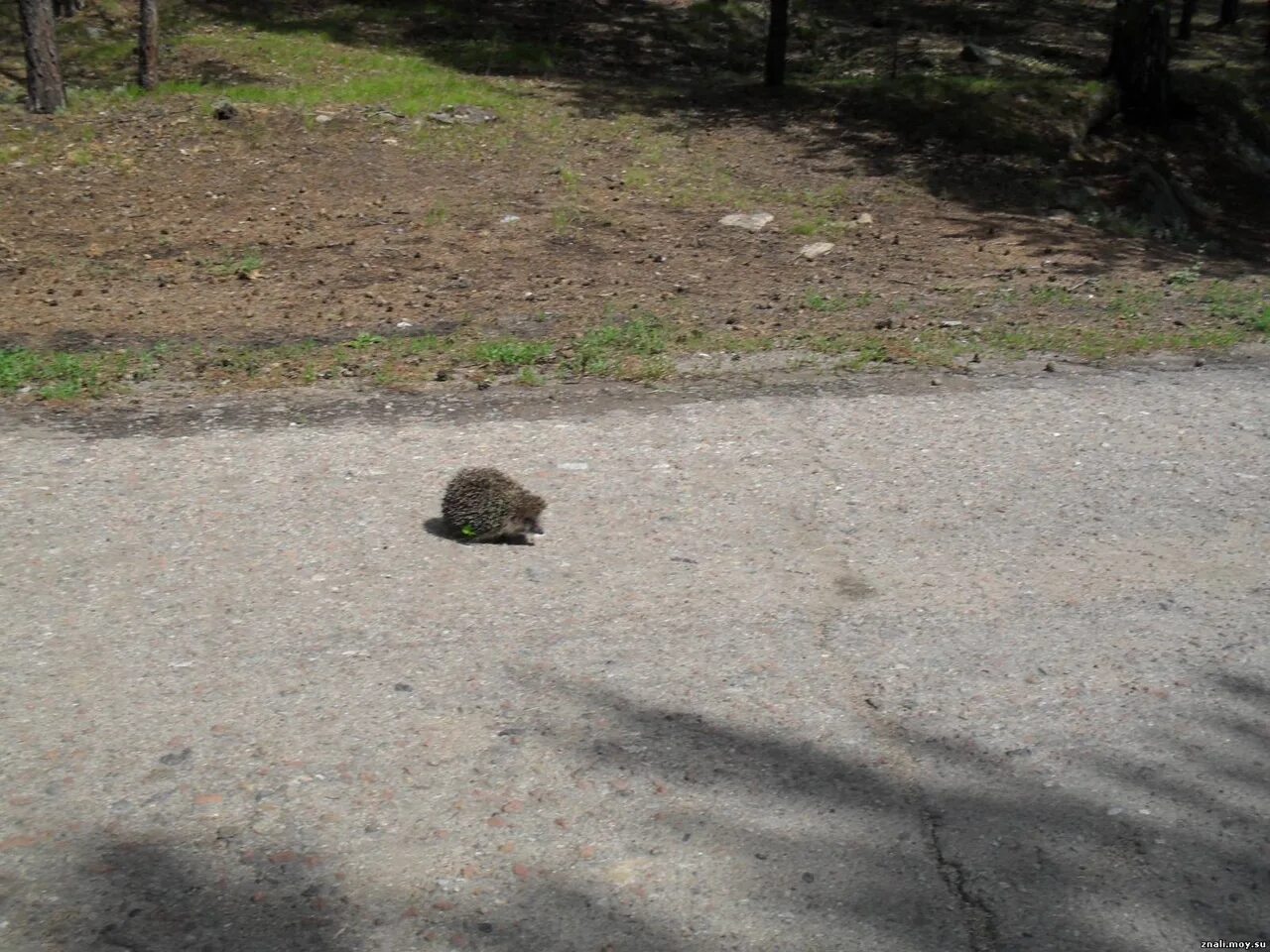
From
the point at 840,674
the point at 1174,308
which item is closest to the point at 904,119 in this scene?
the point at 1174,308

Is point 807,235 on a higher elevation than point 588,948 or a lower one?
lower

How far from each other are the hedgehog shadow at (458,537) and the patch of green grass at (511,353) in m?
2.51

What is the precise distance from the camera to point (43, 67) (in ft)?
46.9

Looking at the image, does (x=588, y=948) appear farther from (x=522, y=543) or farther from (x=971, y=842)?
(x=522, y=543)

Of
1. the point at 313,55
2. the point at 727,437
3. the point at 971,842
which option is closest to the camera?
the point at 971,842

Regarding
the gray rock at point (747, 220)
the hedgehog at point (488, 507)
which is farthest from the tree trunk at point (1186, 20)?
the hedgehog at point (488, 507)

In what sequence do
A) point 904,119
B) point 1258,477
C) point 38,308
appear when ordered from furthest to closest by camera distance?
point 904,119, point 38,308, point 1258,477

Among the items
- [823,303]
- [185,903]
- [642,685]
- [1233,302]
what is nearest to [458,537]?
[642,685]

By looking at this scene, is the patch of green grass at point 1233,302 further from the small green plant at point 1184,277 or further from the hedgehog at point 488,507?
the hedgehog at point 488,507

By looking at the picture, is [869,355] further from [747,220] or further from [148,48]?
[148,48]

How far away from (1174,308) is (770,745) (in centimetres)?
697

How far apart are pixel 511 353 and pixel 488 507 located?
2927 mm

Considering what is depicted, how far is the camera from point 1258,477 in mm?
6758

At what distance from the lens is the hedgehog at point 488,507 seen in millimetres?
5809
